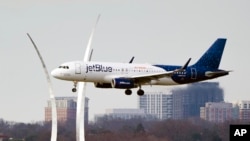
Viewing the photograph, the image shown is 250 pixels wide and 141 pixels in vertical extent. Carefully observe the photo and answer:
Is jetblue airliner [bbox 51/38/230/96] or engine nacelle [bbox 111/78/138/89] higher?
jetblue airliner [bbox 51/38/230/96]

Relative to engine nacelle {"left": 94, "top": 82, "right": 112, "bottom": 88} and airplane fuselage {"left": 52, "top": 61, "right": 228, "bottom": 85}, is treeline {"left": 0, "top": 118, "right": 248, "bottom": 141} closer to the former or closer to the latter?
airplane fuselage {"left": 52, "top": 61, "right": 228, "bottom": 85}

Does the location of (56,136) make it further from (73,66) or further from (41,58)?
(73,66)

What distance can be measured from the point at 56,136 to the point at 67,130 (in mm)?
11658

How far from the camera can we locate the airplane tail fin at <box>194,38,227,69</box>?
332ft

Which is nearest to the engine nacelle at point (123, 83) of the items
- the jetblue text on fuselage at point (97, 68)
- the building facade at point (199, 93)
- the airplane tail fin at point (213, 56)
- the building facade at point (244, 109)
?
the jetblue text on fuselage at point (97, 68)

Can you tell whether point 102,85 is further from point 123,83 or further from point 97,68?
point 123,83

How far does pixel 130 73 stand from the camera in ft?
307

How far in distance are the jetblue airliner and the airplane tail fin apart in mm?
115

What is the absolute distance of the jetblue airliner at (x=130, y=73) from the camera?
90.9 metres

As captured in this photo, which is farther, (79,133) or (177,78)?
(79,133)

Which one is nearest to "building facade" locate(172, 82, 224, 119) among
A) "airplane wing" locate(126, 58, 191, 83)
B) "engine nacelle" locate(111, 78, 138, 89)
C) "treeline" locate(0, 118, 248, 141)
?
"treeline" locate(0, 118, 248, 141)

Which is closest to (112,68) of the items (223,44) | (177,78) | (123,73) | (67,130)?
(123,73)

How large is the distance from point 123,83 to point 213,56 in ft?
49.1

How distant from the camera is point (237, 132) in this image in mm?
44656
